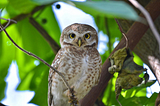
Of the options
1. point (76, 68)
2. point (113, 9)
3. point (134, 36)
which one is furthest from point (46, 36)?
point (113, 9)

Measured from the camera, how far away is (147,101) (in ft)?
5.58

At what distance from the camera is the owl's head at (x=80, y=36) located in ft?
6.12

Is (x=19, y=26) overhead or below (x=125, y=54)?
below

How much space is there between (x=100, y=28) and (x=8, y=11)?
1.04 m

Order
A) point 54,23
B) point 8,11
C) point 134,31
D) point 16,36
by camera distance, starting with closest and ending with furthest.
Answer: point 134,31
point 8,11
point 16,36
point 54,23

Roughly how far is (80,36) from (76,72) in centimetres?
37

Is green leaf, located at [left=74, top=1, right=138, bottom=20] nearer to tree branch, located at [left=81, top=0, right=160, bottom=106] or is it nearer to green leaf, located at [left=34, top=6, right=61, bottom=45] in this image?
tree branch, located at [left=81, top=0, right=160, bottom=106]

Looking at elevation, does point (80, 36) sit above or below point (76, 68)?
above

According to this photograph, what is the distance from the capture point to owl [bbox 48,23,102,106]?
1.66 meters

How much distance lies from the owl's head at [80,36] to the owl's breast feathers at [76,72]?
130 mm

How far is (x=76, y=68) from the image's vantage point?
165 centimetres

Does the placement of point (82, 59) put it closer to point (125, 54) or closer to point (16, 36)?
point (125, 54)

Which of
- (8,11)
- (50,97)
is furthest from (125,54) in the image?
(8,11)

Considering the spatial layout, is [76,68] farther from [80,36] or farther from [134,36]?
[134,36]
